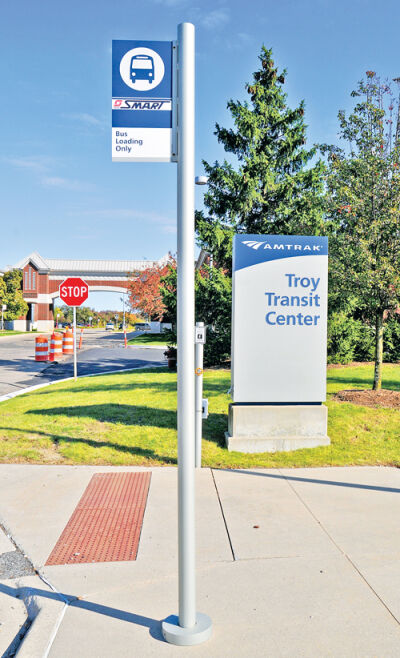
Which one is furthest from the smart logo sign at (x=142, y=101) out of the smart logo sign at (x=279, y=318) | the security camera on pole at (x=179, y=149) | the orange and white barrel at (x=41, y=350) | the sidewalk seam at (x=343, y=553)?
the orange and white barrel at (x=41, y=350)

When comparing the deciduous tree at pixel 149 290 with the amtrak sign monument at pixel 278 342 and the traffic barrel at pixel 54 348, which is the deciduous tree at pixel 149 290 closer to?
the traffic barrel at pixel 54 348

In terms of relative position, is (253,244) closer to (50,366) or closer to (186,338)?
(186,338)

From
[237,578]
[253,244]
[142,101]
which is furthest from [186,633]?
[253,244]

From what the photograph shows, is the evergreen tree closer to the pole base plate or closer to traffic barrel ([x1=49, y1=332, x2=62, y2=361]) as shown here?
traffic barrel ([x1=49, y1=332, x2=62, y2=361])

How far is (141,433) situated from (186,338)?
215 inches

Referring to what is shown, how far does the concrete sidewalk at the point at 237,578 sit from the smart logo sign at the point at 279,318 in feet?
6.06

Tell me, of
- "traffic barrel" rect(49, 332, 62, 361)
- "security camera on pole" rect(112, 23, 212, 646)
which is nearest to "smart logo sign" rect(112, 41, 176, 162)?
"security camera on pole" rect(112, 23, 212, 646)

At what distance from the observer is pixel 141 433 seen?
27.1 feet

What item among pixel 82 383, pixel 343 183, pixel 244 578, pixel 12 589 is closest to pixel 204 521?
pixel 244 578

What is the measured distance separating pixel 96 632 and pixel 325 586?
1.70 meters

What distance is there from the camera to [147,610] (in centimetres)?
359

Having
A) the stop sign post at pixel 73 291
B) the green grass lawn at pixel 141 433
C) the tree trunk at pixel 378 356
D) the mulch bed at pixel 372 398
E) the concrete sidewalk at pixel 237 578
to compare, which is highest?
the stop sign post at pixel 73 291

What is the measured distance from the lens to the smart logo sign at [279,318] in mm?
7699

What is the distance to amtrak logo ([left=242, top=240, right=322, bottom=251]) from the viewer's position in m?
7.70
